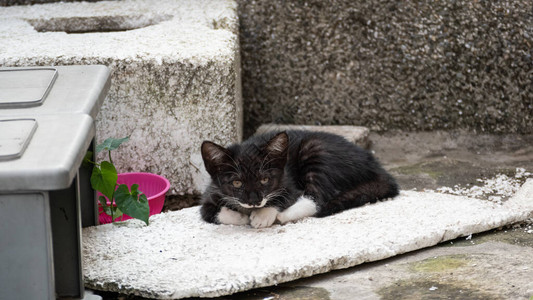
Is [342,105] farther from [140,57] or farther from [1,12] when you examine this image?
[1,12]

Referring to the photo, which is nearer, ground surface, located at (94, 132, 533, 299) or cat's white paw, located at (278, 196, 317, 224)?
ground surface, located at (94, 132, 533, 299)

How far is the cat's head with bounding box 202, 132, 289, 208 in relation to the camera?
3.27 meters

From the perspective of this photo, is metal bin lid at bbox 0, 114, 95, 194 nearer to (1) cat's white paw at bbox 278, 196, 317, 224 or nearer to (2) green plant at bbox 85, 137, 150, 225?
(2) green plant at bbox 85, 137, 150, 225

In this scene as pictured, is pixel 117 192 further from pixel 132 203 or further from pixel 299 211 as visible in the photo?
pixel 299 211

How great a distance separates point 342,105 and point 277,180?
1.76 meters

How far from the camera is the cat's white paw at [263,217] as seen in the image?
3.33 metres

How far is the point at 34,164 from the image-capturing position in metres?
2.14

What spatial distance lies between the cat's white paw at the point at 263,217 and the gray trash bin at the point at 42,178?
2.91 ft

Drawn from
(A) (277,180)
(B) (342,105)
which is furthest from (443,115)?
(A) (277,180)

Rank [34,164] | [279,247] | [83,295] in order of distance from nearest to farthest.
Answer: [34,164] → [83,295] → [279,247]

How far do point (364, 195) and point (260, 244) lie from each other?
741 mm

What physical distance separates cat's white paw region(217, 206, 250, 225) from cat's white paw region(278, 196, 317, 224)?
181mm

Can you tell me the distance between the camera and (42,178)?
211cm

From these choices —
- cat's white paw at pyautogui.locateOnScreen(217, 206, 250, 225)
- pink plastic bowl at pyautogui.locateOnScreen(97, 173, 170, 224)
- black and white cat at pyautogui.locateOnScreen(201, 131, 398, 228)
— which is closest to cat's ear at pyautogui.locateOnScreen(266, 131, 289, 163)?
black and white cat at pyautogui.locateOnScreen(201, 131, 398, 228)
